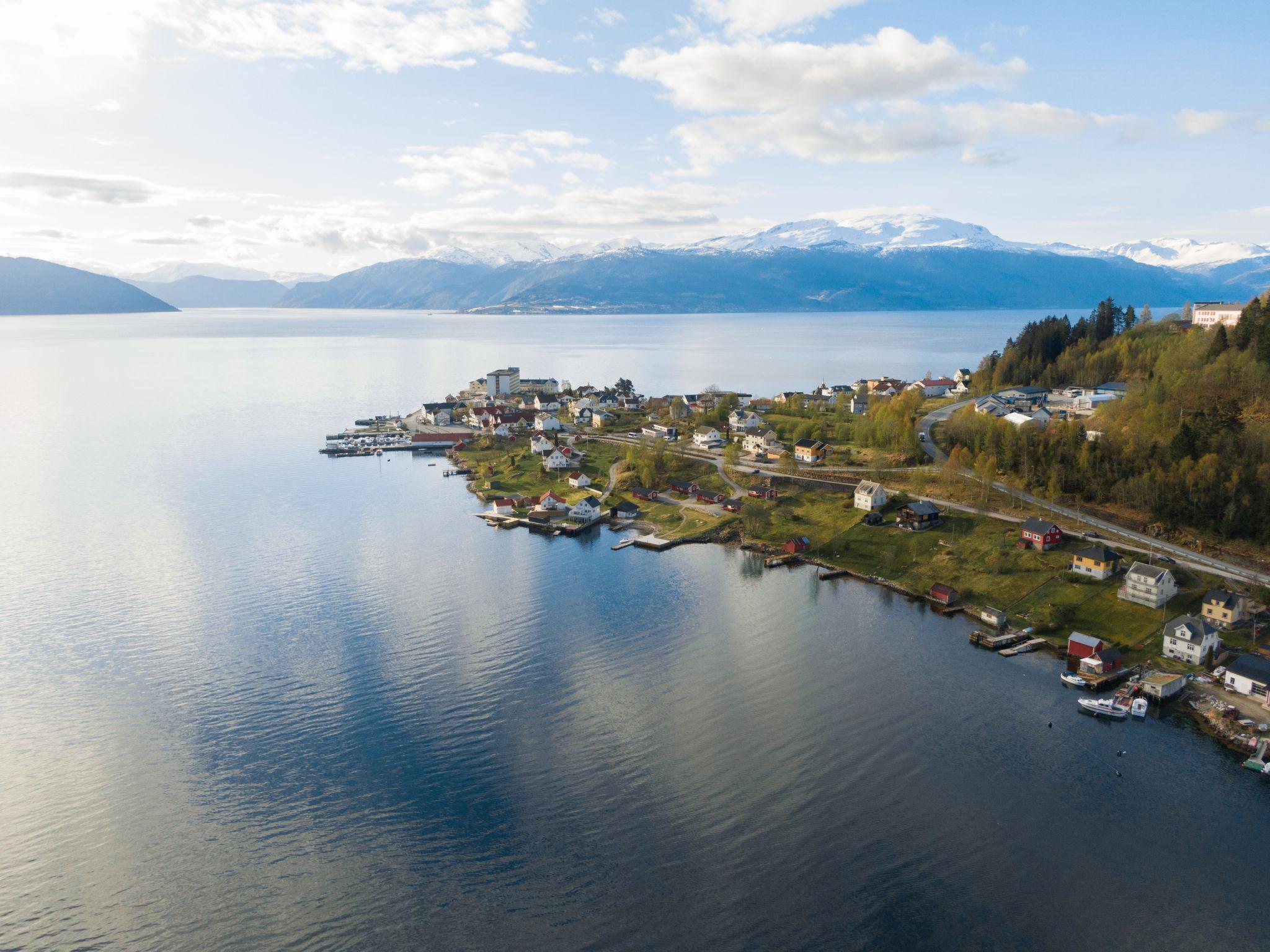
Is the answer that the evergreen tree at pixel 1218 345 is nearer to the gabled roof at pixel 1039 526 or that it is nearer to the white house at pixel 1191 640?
the gabled roof at pixel 1039 526

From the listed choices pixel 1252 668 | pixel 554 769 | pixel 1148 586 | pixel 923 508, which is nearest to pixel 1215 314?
pixel 923 508

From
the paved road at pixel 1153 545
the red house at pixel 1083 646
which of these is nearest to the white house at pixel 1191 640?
the red house at pixel 1083 646

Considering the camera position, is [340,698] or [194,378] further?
[194,378]

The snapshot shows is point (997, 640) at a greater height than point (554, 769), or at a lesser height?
greater

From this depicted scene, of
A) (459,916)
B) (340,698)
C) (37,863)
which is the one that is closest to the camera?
(459,916)

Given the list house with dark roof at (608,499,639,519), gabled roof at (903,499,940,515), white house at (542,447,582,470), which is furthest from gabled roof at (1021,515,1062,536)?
white house at (542,447,582,470)

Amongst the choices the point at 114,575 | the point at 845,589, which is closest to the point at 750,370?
the point at 845,589

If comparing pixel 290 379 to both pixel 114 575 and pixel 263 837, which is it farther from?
pixel 263 837

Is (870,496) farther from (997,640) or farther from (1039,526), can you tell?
(997,640)
